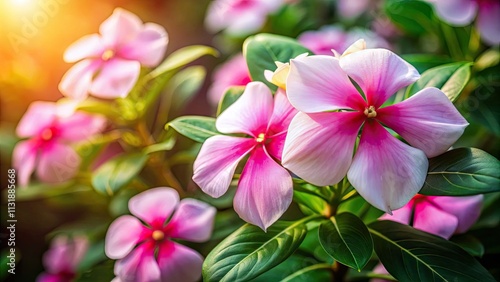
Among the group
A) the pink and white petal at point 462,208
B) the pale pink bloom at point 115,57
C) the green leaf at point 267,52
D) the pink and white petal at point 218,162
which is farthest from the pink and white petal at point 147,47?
the pink and white petal at point 462,208

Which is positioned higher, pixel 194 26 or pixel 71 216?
pixel 194 26

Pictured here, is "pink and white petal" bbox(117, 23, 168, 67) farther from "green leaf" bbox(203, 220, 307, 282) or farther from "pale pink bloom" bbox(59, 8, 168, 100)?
"green leaf" bbox(203, 220, 307, 282)

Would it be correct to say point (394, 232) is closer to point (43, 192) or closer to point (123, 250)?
point (123, 250)

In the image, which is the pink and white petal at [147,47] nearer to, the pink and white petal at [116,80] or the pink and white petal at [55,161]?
the pink and white petal at [116,80]

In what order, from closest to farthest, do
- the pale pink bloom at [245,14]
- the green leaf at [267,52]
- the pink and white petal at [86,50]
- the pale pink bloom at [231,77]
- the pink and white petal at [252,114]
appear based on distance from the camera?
the pink and white petal at [252,114] < the green leaf at [267,52] < the pink and white petal at [86,50] < the pale pink bloom at [231,77] < the pale pink bloom at [245,14]

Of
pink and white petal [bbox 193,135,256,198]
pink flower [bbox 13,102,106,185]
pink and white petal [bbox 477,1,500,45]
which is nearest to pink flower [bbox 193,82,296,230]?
pink and white petal [bbox 193,135,256,198]

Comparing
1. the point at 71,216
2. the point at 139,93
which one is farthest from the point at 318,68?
the point at 71,216
